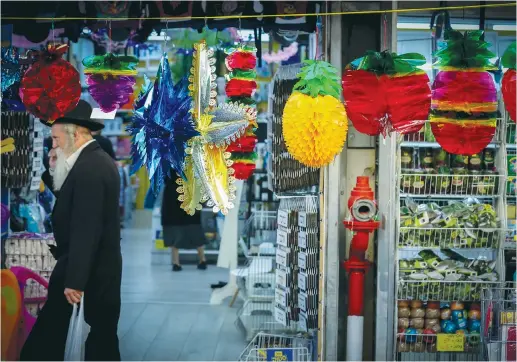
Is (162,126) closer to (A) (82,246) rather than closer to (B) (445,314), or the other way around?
(A) (82,246)

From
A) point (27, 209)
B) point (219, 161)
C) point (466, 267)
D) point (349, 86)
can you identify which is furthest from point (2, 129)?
point (466, 267)

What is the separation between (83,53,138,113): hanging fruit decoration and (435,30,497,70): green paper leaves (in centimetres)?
206

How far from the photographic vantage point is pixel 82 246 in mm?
4668

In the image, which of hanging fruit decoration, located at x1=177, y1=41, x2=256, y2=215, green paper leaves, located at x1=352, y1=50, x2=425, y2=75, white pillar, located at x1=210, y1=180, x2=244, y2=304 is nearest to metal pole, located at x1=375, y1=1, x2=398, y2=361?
green paper leaves, located at x1=352, y1=50, x2=425, y2=75

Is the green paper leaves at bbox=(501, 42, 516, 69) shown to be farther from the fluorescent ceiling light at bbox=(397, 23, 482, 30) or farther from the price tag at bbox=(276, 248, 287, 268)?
the price tag at bbox=(276, 248, 287, 268)

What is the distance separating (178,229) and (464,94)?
642 cm

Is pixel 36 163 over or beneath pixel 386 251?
over

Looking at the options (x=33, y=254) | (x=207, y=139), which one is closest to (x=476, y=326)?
(x=207, y=139)

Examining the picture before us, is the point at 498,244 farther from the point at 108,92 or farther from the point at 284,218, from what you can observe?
the point at 108,92

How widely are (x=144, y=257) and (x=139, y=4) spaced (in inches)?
265

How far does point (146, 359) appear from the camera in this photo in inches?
251

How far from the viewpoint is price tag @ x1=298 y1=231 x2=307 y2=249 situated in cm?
566

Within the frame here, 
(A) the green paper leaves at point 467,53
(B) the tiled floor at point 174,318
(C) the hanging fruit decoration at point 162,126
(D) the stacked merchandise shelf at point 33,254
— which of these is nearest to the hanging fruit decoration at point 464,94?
(A) the green paper leaves at point 467,53

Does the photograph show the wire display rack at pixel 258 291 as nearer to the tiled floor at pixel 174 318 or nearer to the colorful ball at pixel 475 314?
the tiled floor at pixel 174 318
